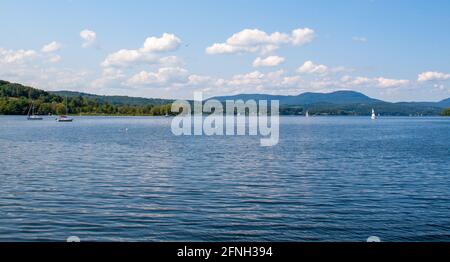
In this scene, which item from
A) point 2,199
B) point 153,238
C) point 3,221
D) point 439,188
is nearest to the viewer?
point 153,238

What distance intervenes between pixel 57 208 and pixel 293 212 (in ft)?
34.2

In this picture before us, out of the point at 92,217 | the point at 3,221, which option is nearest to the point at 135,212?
the point at 92,217

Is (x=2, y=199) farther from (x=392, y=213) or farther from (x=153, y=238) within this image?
(x=392, y=213)

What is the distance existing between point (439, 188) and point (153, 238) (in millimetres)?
19508

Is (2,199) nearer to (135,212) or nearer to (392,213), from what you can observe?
(135,212)

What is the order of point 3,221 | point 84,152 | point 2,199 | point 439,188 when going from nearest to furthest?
point 3,221 < point 2,199 < point 439,188 < point 84,152

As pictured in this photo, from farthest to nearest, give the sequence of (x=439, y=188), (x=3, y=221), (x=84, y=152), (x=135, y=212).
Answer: (x=84, y=152) → (x=439, y=188) → (x=135, y=212) → (x=3, y=221)

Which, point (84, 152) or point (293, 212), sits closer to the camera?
point (293, 212)

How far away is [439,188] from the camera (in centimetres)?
2984

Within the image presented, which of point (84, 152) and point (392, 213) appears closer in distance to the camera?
point (392, 213)

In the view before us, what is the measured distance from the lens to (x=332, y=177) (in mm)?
34250

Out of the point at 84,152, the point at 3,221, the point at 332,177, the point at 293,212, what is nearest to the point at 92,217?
the point at 3,221
